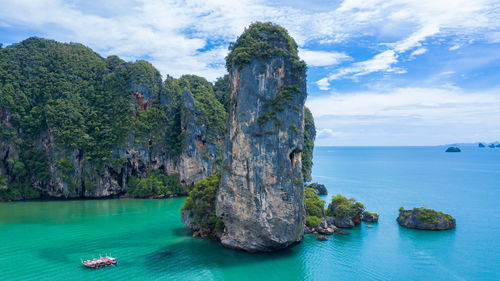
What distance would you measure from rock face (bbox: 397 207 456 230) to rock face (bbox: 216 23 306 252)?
14720 mm

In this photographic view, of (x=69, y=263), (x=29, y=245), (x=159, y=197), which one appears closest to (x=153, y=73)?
(x=159, y=197)

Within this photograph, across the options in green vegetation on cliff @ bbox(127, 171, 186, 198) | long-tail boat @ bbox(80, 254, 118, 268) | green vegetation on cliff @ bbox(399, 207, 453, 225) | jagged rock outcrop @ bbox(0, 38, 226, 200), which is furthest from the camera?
green vegetation on cliff @ bbox(127, 171, 186, 198)

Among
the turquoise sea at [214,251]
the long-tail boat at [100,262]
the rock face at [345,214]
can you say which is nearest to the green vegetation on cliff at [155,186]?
the turquoise sea at [214,251]

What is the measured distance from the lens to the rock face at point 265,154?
24359 millimetres

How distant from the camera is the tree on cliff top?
2559 cm

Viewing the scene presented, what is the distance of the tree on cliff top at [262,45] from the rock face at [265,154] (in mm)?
87

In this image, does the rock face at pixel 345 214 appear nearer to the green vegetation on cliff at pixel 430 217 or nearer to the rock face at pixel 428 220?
the rock face at pixel 428 220

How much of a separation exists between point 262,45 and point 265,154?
8966mm

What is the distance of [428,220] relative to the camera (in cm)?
3231

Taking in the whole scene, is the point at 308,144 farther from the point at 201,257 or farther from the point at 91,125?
the point at 201,257

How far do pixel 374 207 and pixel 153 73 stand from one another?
146 ft

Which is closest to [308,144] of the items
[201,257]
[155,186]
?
[155,186]

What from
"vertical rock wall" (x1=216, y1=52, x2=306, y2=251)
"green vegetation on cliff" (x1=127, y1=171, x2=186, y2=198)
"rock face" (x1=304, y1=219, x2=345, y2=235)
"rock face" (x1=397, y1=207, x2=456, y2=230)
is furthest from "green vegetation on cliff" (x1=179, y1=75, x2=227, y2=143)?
"rock face" (x1=397, y1=207, x2=456, y2=230)

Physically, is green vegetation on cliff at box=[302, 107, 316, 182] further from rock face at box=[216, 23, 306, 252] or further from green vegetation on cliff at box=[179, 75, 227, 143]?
rock face at box=[216, 23, 306, 252]
